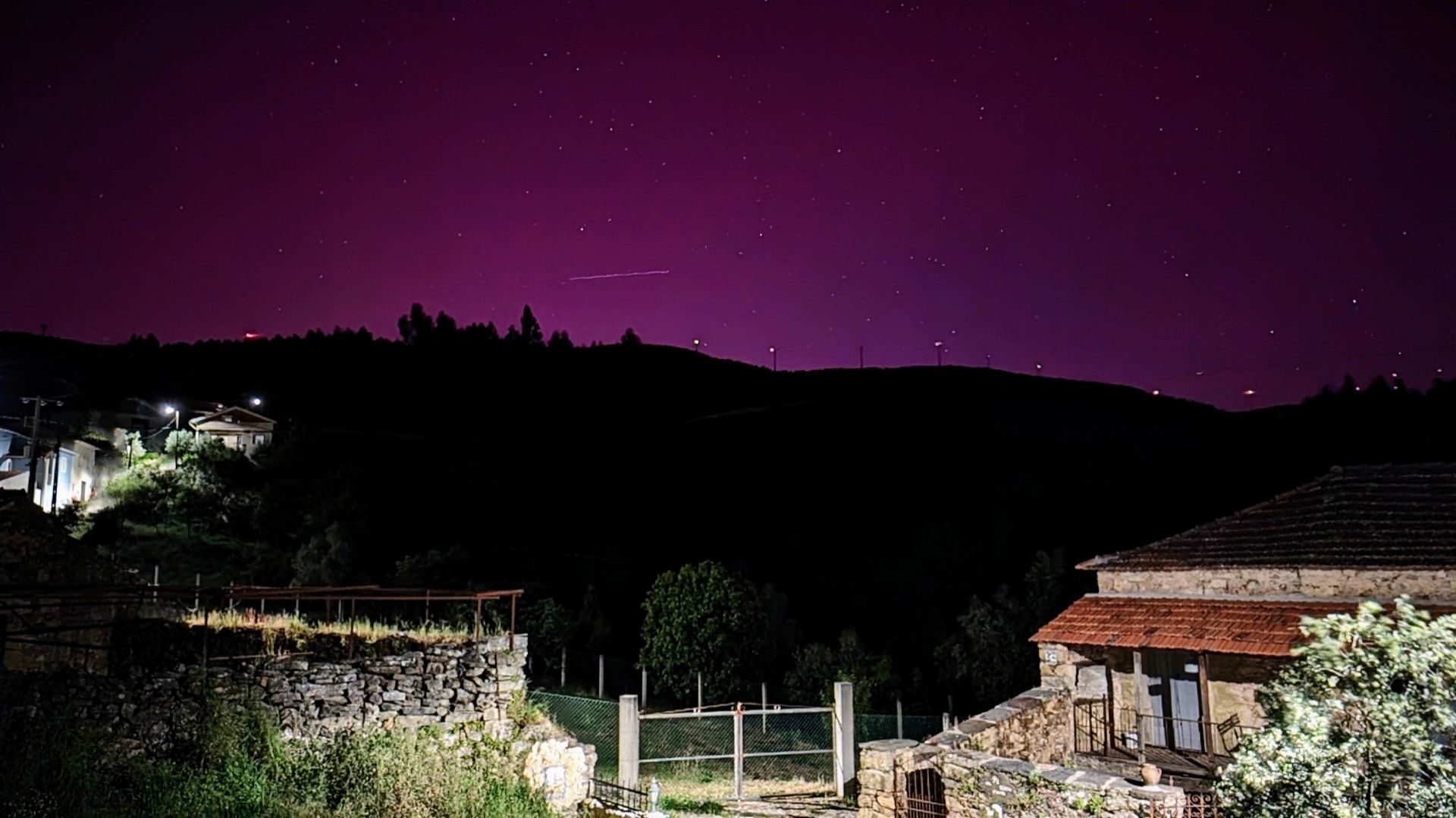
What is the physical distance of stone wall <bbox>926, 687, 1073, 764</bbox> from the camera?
605 inches

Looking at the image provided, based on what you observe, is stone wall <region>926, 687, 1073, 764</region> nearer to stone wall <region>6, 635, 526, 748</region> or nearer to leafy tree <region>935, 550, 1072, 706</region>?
stone wall <region>6, 635, 526, 748</region>

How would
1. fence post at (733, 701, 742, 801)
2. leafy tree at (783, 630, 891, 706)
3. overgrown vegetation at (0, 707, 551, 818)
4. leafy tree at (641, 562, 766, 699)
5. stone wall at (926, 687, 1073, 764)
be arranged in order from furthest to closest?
leafy tree at (641, 562, 766, 699), leafy tree at (783, 630, 891, 706), fence post at (733, 701, 742, 801), stone wall at (926, 687, 1073, 764), overgrown vegetation at (0, 707, 551, 818)

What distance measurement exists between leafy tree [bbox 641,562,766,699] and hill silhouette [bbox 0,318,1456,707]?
262 inches

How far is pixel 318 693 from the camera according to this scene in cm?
1373

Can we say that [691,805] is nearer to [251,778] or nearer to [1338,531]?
[251,778]

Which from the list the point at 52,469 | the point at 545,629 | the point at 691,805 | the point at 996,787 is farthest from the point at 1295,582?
the point at 52,469

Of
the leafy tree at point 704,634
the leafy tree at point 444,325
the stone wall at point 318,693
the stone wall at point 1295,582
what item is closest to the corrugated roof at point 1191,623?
the stone wall at point 1295,582

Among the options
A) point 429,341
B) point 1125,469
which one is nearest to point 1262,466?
point 1125,469

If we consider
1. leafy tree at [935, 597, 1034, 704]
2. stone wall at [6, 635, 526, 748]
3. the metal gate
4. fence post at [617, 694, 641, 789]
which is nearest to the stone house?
the metal gate

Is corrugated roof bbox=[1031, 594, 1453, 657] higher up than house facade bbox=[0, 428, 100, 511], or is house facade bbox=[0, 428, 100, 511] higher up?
house facade bbox=[0, 428, 100, 511]

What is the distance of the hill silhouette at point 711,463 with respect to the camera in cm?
4791

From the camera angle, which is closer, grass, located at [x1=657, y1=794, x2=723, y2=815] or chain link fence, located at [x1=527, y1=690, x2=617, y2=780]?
grass, located at [x1=657, y1=794, x2=723, y2=815]

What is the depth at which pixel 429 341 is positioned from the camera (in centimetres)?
11212

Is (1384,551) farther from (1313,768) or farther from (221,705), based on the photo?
(221,705)
